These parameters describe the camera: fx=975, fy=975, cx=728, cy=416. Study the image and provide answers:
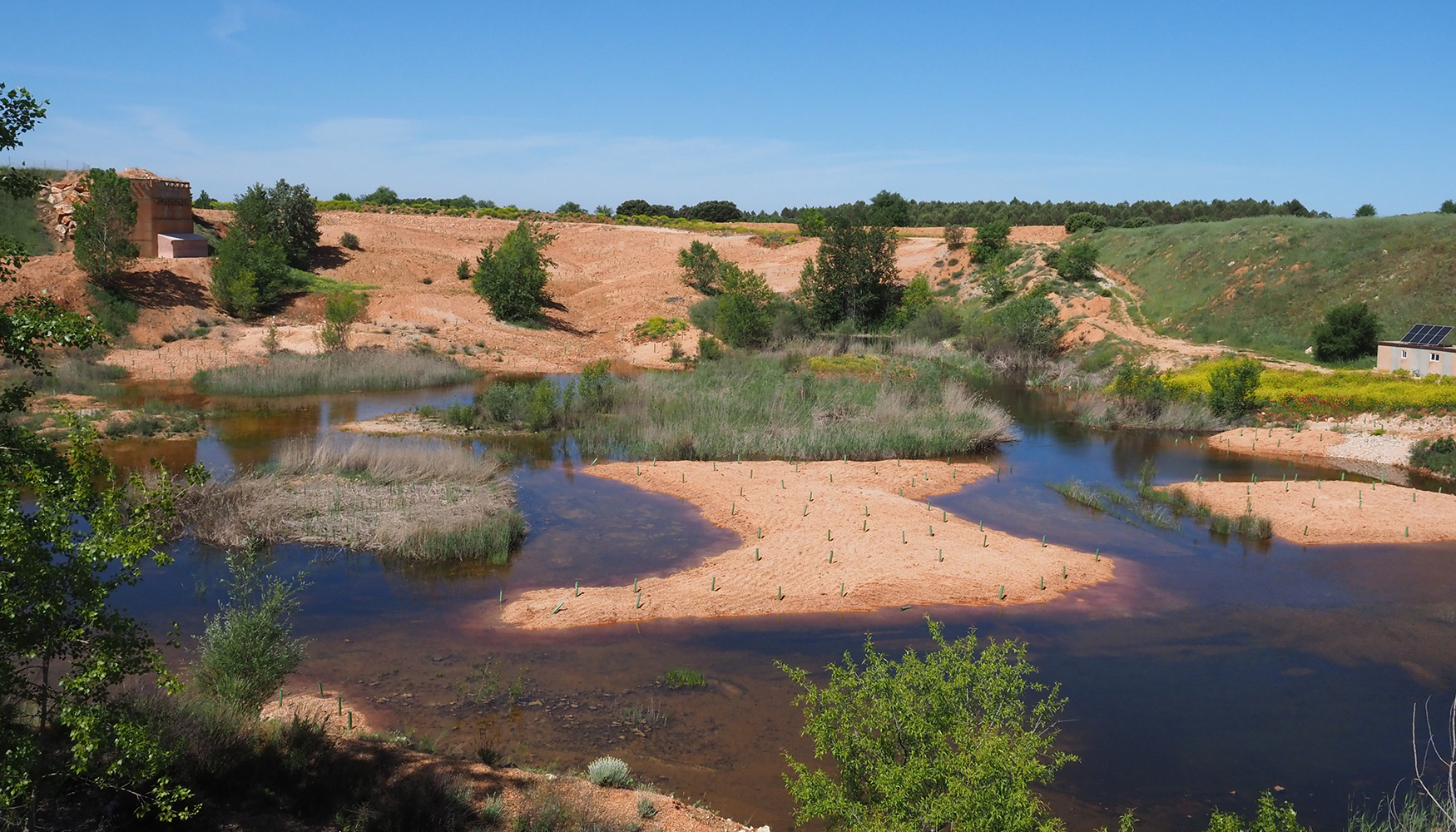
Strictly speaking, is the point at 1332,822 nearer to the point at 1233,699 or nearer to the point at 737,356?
the point at 1233,699

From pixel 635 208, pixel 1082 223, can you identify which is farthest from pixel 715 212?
pixel 1082 223

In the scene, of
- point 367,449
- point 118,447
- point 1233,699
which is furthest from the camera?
point 118,447

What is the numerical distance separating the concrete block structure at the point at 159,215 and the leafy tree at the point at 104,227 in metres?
3.02

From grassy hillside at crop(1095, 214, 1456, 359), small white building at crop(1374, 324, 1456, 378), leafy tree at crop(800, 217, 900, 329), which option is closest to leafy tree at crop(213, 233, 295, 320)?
leafy tree at crop(800, 217, 900, 329)

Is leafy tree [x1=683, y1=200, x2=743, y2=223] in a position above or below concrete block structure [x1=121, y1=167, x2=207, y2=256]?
above

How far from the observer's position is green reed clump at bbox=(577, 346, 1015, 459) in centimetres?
2225

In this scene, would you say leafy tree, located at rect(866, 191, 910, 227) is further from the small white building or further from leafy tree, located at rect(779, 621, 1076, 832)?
leafy tree, located at rect(779, 621, 1076, 832)

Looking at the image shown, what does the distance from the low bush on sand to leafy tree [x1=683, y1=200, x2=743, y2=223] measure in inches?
2851

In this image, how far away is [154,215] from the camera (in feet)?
129

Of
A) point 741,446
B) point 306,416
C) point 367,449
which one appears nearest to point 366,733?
point 367,449

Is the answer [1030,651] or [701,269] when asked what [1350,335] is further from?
[701,269]

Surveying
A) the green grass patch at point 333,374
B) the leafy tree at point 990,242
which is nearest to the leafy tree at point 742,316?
the green grass patch at point 333,374

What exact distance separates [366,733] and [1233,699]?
370 inches

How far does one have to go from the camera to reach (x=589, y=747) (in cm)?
946
